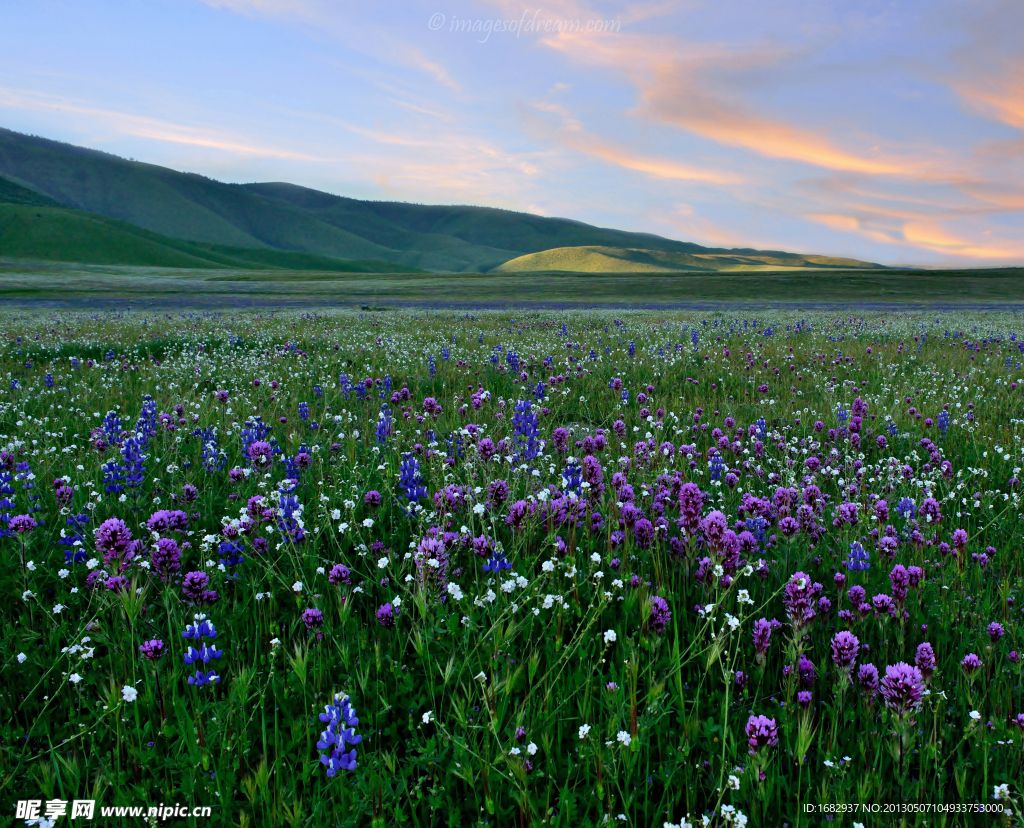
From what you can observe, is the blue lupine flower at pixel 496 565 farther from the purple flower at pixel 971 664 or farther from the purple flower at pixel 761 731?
the purple flower at pixel 971 664

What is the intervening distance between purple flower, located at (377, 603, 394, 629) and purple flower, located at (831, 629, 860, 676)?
6.39 feet

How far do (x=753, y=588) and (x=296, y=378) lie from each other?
8160 mm

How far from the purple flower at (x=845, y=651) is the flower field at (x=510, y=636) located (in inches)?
0.6

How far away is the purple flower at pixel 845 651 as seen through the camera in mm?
2270

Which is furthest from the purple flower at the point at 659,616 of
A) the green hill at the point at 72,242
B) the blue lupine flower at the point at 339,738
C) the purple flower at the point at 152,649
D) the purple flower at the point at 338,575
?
the green hill at the point at 72,242

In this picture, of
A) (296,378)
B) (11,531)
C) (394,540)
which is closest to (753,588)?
(394,540)

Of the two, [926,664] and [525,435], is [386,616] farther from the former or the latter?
[525,435]

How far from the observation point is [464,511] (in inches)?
151

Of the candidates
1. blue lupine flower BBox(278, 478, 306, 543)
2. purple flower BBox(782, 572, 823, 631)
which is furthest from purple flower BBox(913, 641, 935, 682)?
blue lupine flower BBox(278, 478, 306, 543)

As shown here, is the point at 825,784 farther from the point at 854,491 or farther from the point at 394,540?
the point at 854,491

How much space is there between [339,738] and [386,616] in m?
0.90

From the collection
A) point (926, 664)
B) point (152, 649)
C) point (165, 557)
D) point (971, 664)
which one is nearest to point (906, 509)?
point (971, 664)

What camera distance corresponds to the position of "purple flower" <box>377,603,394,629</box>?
2.67m

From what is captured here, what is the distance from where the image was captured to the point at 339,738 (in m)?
1.80
